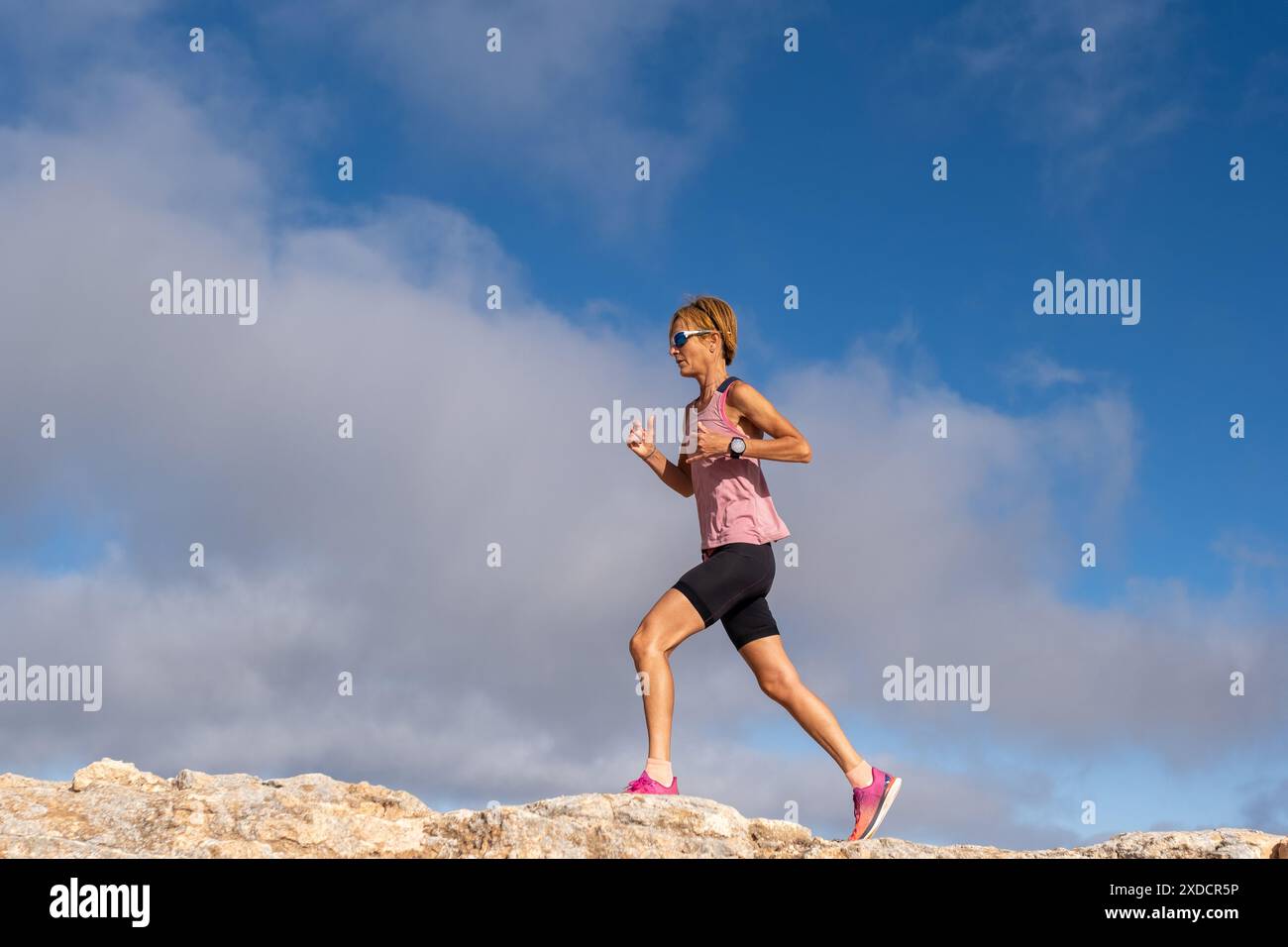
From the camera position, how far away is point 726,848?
242 inches

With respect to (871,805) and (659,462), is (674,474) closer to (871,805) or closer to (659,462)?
(659,462)

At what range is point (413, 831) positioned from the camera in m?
6.79

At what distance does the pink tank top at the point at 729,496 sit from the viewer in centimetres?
746

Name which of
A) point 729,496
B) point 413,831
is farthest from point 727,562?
point 413,831

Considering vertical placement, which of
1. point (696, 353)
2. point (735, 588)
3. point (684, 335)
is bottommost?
point (735, 588)

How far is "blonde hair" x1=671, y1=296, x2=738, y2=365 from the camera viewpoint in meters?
7.87

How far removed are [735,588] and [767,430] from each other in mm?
1189

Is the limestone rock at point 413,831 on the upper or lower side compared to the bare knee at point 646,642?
lower

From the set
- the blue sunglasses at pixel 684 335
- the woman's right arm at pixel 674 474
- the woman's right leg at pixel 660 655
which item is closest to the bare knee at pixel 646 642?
the woman's right leg at pixel 660 655

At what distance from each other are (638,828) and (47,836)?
359 centimetres

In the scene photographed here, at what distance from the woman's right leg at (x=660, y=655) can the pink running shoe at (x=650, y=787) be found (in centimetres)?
17

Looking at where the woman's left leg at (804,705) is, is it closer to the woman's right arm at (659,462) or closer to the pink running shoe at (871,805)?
the pink running shoe at (871,805)

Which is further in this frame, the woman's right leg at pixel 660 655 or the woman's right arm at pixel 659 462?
the woman's right arm at pixel 659 462
